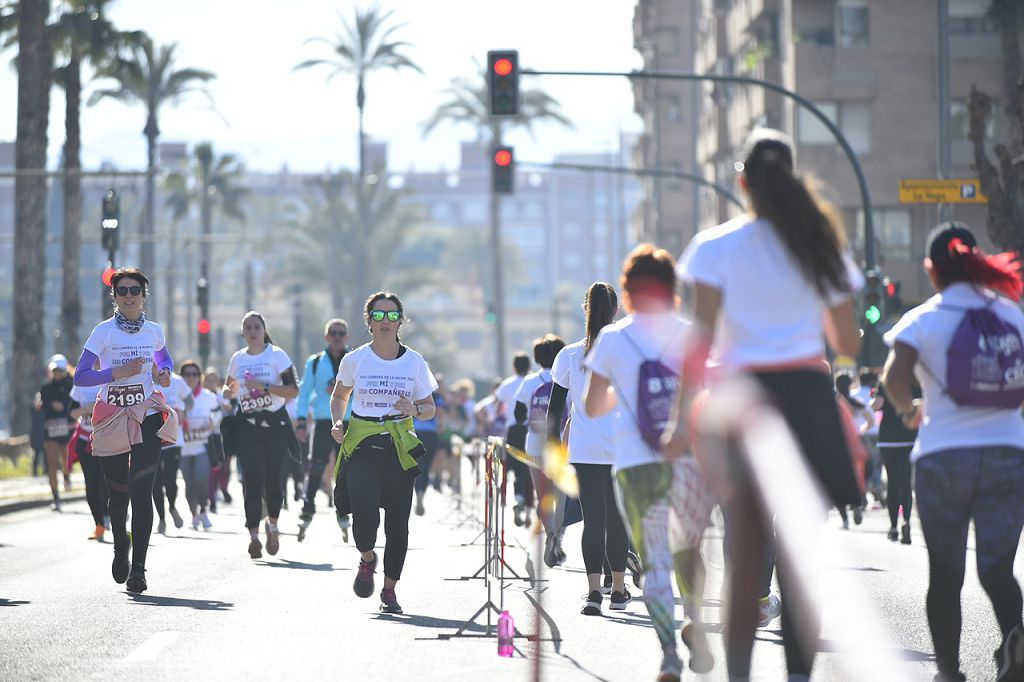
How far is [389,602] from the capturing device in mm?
12398

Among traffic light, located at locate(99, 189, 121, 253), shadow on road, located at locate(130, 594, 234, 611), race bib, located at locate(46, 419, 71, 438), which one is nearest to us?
shadow on road, located at locate(130, 594, 234, 611)

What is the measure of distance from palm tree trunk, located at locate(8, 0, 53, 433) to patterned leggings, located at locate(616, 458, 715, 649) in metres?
31.5

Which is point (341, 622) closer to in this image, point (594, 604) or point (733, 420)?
point (594, 604)

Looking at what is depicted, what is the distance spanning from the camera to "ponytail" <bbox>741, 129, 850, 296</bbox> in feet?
22.6

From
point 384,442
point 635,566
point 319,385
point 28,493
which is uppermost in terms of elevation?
point 319,385

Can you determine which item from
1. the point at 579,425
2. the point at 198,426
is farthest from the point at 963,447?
the point at 198,426

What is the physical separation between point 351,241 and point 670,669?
66605 mm

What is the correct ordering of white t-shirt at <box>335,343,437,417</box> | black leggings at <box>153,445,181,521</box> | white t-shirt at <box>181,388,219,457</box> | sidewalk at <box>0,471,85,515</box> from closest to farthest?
1. white t-shirt at <box>335,343,437,417</box>
2. black leggings at <box>153,445,181,521</box>
3. white t-shirt at <box>181,388,219,457</box>
4. sidewalk at <box>0,471,85,515</box>

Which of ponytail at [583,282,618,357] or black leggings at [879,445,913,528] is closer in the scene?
ponytail at [583,282,618,357]

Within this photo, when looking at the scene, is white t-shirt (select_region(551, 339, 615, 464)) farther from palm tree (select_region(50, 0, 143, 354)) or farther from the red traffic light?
palm tree (select_region(50, 0, 143, 354))

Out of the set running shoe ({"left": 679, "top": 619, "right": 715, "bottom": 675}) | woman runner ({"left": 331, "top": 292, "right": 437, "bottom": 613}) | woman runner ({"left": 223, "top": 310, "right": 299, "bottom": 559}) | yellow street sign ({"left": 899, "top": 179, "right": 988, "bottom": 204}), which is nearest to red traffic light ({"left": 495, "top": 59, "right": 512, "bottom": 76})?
yellow street sign ({"left": 899, "top": 179, "right": 988, "bottom": 204})

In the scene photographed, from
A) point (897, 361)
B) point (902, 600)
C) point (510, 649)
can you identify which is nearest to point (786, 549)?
point (897, 361)

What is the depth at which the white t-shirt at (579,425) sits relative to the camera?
12.0 metres

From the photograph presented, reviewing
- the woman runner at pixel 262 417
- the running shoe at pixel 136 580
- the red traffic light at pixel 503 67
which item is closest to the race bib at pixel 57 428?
the red traffic light at pixel 503 67
